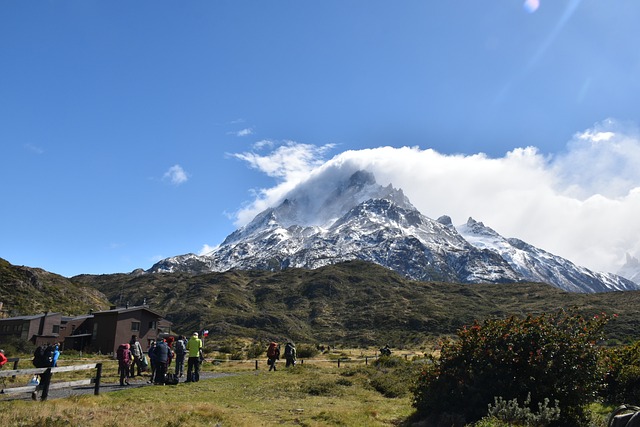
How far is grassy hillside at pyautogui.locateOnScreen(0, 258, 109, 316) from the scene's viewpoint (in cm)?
7744

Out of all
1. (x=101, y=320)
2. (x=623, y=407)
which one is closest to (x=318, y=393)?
(x=623, y=407)

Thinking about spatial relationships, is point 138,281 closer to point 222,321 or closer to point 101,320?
point 222,321

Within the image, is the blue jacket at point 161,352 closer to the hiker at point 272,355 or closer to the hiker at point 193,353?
the hiker at point 193,353

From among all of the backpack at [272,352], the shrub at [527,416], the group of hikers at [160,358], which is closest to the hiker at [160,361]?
the group of hikers at [160,358]

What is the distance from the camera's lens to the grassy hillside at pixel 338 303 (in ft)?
351

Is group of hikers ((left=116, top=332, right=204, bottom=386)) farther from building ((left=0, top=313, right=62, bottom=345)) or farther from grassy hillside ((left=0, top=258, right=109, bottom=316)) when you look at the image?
grassy hillside ((left=0, top=258, right=109, bottom=316))

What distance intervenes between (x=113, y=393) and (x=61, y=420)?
768cm

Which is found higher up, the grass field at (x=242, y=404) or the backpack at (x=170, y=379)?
the backpack at (x=170, y=379)

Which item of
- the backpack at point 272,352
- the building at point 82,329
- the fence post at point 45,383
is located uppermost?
the building at point 82,329

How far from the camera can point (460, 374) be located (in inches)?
551

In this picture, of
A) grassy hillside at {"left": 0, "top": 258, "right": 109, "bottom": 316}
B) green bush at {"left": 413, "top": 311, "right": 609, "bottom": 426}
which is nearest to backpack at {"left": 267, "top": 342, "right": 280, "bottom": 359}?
green bush at {"left": 413, "top": 311, "right": 609, "bottom": 426}

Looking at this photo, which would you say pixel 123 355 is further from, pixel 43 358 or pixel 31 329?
pixel 31 329

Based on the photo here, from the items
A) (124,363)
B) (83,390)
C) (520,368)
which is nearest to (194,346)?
(124,363)

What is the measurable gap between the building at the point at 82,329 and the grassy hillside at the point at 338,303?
37096 millimetres
